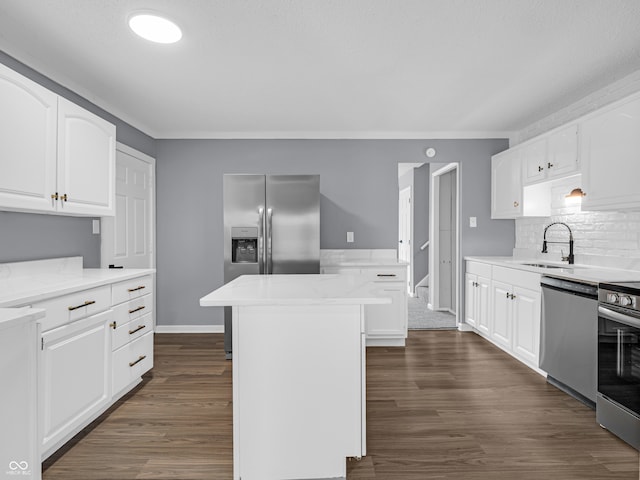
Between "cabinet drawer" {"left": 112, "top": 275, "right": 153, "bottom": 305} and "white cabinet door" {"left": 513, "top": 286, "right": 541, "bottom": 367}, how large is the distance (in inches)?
122

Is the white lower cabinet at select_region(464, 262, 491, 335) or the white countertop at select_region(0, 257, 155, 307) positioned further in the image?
the white lower cabinet at select_region(464, 262, 491, 335)

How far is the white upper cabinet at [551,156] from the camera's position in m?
3.06

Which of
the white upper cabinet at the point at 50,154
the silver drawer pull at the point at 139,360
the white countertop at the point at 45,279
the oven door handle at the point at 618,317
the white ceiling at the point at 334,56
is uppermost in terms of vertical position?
the white ceiling at the point at 334,56

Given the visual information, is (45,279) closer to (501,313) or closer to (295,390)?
(295,390)

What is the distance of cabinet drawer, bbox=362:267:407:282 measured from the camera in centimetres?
389

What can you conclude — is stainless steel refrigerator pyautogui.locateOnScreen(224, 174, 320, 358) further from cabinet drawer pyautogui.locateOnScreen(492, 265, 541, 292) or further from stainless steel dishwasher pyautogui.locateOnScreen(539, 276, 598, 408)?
stainless steel dishwasher pyautogui.locateOnScreen(539, 276, 598, 408)

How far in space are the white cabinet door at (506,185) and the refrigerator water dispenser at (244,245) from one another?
274cm

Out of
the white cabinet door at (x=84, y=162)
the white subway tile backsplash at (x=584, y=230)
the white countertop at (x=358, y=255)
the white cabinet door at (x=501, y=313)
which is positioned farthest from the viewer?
the white countertop at (x=358, y=255)

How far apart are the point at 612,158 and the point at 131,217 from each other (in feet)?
14.0

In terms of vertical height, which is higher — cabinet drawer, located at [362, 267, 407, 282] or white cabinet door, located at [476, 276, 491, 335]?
cabinet drawer, located at [362, 267, 407, 282]

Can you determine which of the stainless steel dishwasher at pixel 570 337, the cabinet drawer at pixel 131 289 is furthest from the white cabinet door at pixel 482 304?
the cabinet drawer at pixel 131 289

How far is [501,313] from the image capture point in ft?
11.5

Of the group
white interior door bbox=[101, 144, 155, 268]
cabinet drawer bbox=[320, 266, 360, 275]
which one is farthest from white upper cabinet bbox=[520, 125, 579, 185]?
white interior door bbox=[101, 144, 155, 268]

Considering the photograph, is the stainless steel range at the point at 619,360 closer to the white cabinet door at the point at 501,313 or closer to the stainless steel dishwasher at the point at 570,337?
the stainless steel dishwasher at the point at 570,337
